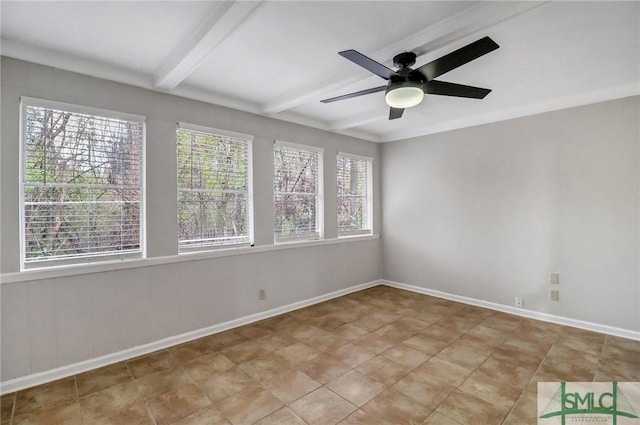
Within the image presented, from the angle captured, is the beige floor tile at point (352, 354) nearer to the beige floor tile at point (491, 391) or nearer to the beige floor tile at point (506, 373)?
the beige floor tile at point (491, 391)

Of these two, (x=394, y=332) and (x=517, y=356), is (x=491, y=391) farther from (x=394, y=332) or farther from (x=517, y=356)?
(x=394, y=332)

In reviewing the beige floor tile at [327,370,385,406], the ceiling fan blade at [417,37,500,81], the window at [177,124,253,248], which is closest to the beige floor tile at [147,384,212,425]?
the beige floor tile at [327,370,385,406]

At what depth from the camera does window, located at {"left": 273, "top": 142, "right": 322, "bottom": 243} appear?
13.7ft

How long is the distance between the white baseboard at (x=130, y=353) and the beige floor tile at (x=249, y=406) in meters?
1.21

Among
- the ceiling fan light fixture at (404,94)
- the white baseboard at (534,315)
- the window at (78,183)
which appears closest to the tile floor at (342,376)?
the white baseboard at (534,315)

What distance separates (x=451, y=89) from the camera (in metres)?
2.48

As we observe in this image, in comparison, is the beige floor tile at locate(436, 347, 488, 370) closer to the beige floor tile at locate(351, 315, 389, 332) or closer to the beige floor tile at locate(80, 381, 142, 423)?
the beige floor tile at locate(351, 315, 389, 332)

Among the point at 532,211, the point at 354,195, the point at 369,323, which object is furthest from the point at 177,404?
the point at 532,211

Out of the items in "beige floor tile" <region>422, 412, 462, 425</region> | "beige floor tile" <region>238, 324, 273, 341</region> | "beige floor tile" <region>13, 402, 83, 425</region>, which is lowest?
"beige floor tile" <region>422, 412, 462, 425</region>

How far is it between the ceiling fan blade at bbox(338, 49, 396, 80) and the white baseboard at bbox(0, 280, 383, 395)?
10.0 ft

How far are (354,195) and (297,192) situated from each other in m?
1.28

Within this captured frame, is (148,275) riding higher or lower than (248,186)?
lower

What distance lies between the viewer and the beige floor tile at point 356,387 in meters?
2.28

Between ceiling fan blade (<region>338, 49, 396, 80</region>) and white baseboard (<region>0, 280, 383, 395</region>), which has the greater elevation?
ceiling fan blade (<region>338, 49, 396, 80</region>)
